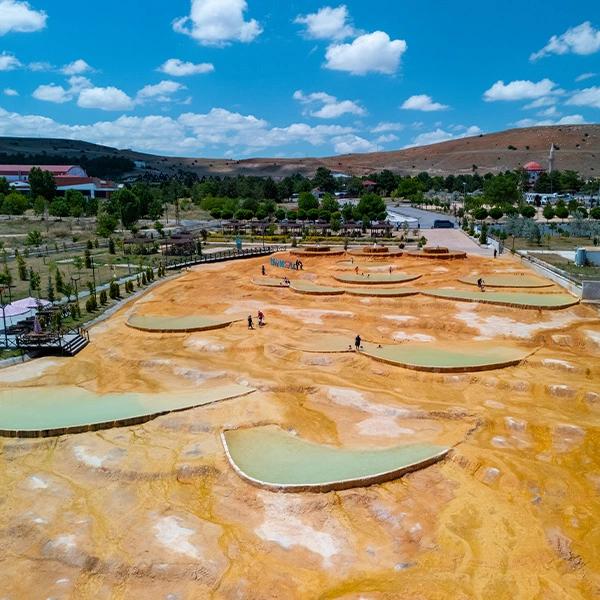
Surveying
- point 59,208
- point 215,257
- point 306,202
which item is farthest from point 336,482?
point 59,208

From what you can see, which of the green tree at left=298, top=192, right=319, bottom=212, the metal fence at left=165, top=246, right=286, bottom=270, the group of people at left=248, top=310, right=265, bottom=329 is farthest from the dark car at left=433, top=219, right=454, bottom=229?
the group of people at left=248, top=310, right=265, bottom=329

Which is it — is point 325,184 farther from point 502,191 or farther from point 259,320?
point 259,320

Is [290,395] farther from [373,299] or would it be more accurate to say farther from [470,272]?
[470,272]

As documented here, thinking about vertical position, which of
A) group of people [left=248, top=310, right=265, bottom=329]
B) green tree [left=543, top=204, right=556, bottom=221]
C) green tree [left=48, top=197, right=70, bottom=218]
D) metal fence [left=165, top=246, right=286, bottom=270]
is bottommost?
group of people [left=248, top=310, right=265, bottom=329]

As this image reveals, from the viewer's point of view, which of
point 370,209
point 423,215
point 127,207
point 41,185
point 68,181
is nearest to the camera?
point 127,207

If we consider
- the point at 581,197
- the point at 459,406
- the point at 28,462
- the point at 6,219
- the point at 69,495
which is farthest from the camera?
the point at 581,197

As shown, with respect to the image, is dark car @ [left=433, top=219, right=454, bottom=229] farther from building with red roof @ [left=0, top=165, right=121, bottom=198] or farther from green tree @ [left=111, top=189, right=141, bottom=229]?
building with red roof @ [left=0, top=165, right=121, bottom=198]

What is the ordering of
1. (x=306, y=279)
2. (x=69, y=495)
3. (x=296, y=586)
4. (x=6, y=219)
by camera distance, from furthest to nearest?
(x=6, y=219)
(x=306, y=279)
(x=69, y=495)
(x=296, y=586)

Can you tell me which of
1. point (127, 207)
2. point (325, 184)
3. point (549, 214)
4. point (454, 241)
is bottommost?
point (454, 241)

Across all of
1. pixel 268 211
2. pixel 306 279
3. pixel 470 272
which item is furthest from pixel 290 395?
pixel 268 211
